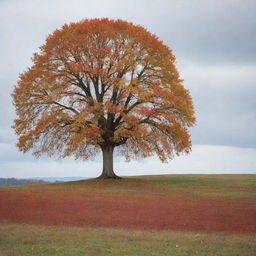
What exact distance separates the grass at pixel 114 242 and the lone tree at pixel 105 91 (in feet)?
79.8

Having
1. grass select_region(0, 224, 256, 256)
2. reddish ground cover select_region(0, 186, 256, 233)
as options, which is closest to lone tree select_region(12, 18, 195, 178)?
reddish ground cover select_region(0, 186, 256, 233)

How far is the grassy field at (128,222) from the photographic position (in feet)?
53.4

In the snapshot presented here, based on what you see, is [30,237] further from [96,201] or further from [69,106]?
[69,106]

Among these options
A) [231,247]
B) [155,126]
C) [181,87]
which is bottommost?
[231,247]

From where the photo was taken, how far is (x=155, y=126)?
1805 inches

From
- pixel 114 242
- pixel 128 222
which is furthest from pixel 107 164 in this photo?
pixel 114 242

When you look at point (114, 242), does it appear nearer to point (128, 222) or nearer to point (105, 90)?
point (128, 222)

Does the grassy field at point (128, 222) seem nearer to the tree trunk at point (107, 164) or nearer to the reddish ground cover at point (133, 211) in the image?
the reddish ground cover at point (133, 211)

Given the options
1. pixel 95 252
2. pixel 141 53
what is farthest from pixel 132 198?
pixel 141 53

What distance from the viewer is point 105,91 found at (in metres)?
47.0

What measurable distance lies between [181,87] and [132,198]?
59.3ft

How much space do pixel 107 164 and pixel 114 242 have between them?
2996 cm

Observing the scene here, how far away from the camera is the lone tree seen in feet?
146

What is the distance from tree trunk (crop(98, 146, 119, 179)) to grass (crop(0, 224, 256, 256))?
85.3 ft
